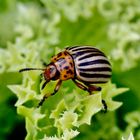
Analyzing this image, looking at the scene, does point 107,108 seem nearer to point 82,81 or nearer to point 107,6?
point 82,81

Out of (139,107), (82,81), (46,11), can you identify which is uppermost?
(46,11)

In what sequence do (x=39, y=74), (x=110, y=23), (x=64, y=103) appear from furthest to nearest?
(x=110, y=23), (x=39, y=74), (x=64, y=103)

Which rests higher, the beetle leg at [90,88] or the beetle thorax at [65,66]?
the beetle thorax at [65,66]

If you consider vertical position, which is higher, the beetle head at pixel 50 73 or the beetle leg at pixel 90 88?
the beetle head at pixel 50 73

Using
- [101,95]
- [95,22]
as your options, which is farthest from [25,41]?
[101,95]

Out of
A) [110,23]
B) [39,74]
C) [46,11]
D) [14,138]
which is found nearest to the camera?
[39,74]
